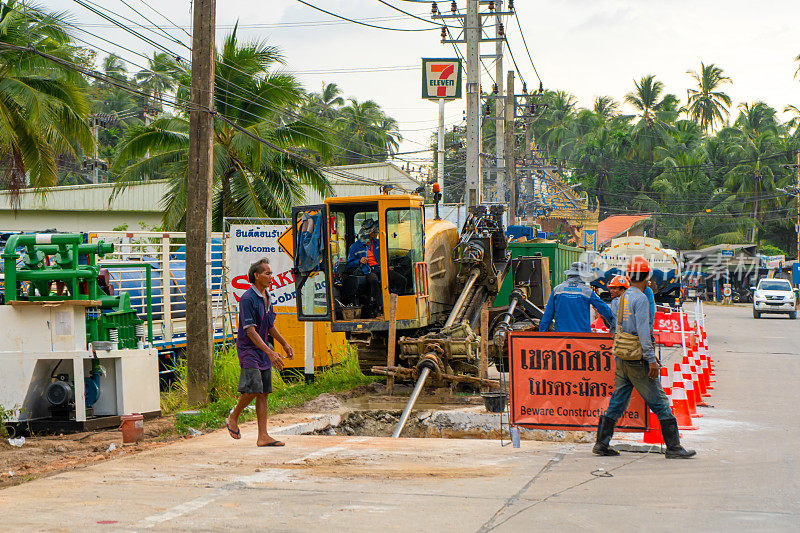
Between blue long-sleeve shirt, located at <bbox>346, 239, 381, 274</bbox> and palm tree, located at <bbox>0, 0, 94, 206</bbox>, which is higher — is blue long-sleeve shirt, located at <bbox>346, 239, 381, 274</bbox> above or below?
below

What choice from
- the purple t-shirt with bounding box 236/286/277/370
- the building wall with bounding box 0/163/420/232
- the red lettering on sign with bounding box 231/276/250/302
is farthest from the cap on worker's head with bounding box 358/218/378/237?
the building wall with bounding box 0/163/420/232

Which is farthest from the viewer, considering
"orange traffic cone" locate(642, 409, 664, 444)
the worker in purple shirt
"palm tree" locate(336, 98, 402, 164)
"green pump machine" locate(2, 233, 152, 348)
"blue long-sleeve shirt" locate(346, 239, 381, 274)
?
"palm tree" locate(336, 98, 402, 164)

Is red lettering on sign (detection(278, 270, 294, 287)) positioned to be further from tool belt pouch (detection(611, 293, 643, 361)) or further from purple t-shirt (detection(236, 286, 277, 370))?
tool belt pouch (detection(611, 293, 643, 361))

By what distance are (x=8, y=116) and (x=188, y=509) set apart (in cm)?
1678

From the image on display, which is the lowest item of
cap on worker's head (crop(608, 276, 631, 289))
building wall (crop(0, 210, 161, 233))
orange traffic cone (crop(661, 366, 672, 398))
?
orange traffic cone (crop(661, 366, 672, 398))

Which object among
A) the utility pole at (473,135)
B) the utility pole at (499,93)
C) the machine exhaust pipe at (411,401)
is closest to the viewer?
the machine exhaust pipe at (411,401)

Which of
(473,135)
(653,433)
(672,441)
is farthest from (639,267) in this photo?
(473,135)

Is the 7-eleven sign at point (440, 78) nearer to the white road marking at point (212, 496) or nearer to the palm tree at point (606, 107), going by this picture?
the white road marking at point (212, 496)

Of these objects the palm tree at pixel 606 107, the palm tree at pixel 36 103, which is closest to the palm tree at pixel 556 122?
the palm tree at pixel 606 107

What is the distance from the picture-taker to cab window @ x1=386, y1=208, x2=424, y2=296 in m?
13.9

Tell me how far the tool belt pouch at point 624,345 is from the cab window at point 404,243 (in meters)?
5.86

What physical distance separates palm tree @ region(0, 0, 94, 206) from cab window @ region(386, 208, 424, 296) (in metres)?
10.1

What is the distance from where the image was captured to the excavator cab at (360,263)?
545 inches

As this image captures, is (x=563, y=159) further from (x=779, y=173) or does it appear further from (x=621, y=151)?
(x=779, y=173)
